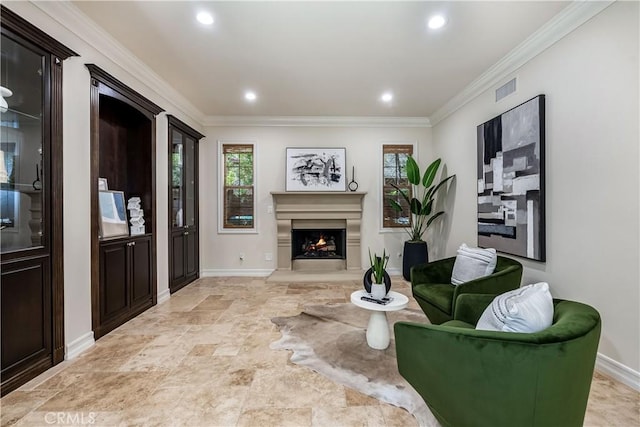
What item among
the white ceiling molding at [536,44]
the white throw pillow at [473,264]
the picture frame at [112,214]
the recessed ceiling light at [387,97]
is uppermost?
the recessed ceiling light at [387,97]

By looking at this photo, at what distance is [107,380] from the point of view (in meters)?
2.13

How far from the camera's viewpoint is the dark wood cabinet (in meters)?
2.89

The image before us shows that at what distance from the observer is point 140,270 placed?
3463mm

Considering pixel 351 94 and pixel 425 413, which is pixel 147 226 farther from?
pixel 425 413

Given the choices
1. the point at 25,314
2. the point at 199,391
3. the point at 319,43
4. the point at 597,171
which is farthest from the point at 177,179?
the point at 597,171

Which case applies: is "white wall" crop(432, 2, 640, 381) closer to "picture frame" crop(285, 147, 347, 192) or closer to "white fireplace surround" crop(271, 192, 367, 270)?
"white fireplace surround" crop(271, 192, 367, 270)

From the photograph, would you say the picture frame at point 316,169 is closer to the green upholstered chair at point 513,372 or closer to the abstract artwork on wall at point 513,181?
the abstract artwork on wall at point 513,181

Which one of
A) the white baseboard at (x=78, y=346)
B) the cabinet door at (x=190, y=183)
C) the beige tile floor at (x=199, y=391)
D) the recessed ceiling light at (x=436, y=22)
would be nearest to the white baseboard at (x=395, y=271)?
the beige tile floor at (x=199, y=391)

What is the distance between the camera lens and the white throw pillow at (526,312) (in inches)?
57.5

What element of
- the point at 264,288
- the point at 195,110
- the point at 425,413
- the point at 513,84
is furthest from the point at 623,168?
the point at 195,110

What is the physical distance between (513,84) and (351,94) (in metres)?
2.00

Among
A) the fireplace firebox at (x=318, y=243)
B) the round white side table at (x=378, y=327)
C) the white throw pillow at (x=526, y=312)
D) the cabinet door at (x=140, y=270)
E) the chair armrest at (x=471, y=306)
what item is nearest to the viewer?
the white throw pillow at (x=526, y=312)

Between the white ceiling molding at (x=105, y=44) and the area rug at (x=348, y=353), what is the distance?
3.28 meters

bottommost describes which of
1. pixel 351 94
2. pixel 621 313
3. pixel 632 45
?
pixel 621 313
